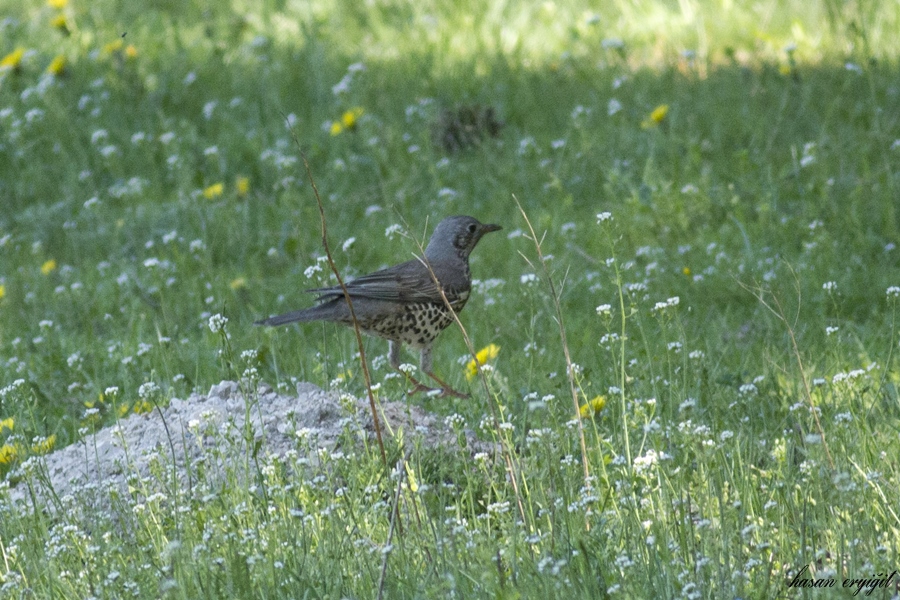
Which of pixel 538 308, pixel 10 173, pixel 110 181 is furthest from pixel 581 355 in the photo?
pixel 10 173

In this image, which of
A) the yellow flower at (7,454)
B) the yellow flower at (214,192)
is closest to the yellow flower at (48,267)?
the yellow flower at (214,192)

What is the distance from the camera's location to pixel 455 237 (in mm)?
6723

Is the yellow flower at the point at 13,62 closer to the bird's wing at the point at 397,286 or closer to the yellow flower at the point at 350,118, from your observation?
the yellow flower at the point at 350,118

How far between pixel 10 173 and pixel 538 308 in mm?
5953

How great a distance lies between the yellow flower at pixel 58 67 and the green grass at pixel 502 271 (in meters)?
0.09

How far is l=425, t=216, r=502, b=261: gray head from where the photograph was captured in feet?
21.9

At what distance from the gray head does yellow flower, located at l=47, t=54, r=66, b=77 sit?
19.4ft

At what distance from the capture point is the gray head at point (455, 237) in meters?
6.69

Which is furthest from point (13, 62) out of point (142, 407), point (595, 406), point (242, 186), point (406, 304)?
point (595, 406)

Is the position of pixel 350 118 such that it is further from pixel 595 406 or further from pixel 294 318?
pixel 595 406

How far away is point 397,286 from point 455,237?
651 mm

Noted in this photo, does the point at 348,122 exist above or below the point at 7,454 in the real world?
below

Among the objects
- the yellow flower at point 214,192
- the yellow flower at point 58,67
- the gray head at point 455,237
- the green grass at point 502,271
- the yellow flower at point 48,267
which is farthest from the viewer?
the yellow flower at point 58,67

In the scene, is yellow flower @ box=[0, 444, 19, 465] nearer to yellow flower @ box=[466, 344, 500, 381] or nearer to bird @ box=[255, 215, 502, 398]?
bird @ box=[255, 215, 502, 398]
